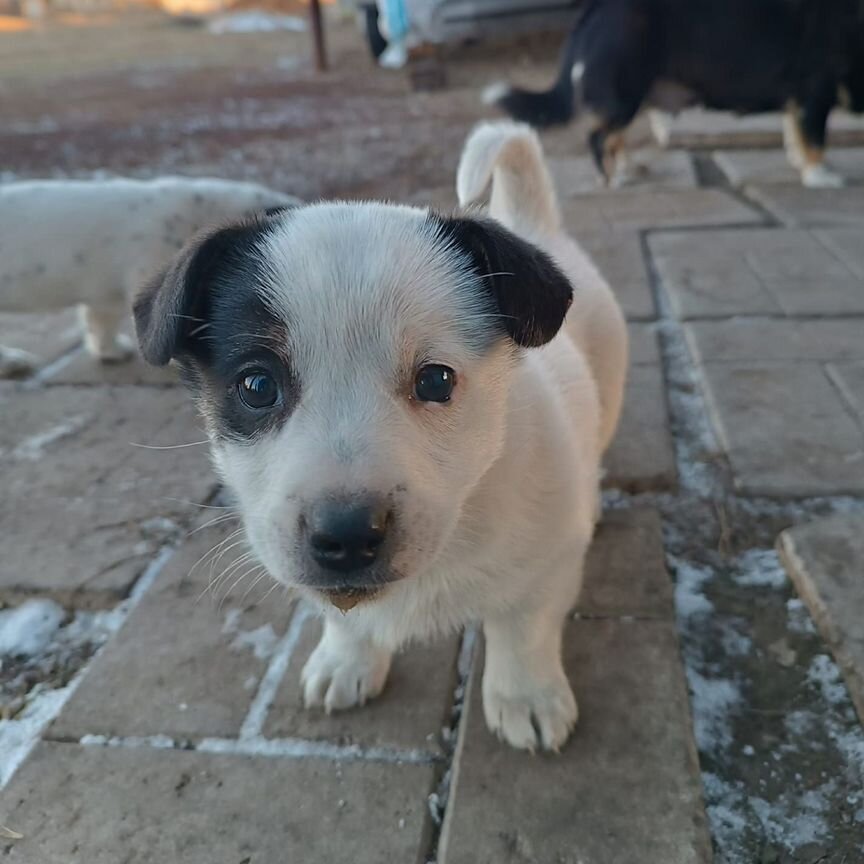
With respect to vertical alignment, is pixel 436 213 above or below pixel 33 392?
above

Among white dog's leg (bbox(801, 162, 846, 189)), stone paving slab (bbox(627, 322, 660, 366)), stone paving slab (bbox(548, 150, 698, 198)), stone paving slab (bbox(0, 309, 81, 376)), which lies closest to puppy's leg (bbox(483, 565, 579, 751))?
stone paving slab (bbox(627, 322, 660, 366))

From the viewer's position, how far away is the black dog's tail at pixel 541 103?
21.3 ft

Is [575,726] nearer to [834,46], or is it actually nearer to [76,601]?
[76,601]

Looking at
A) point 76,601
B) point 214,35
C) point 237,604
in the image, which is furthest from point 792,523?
point 214,35

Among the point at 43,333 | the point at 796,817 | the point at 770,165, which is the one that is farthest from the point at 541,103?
the point at 796,817

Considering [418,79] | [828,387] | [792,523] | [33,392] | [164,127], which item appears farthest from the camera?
[418,79]

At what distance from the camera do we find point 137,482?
2838 millimetres

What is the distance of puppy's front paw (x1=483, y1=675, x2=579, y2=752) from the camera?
1.73 metres

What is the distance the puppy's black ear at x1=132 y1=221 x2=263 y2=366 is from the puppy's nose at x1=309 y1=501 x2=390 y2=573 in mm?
473

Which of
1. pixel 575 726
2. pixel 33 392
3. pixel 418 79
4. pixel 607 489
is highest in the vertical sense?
pixel 575 726

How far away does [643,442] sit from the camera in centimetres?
285

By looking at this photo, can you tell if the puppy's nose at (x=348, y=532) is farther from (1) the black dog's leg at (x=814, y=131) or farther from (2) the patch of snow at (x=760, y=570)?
(1) the black dog's leg at (x=814, y=131)

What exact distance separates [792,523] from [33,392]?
121 inches

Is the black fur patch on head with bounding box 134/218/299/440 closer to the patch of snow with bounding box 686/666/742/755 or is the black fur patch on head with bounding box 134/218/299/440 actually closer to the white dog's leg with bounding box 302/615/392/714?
the white dog's leg with bounding box 302/615/392/714
